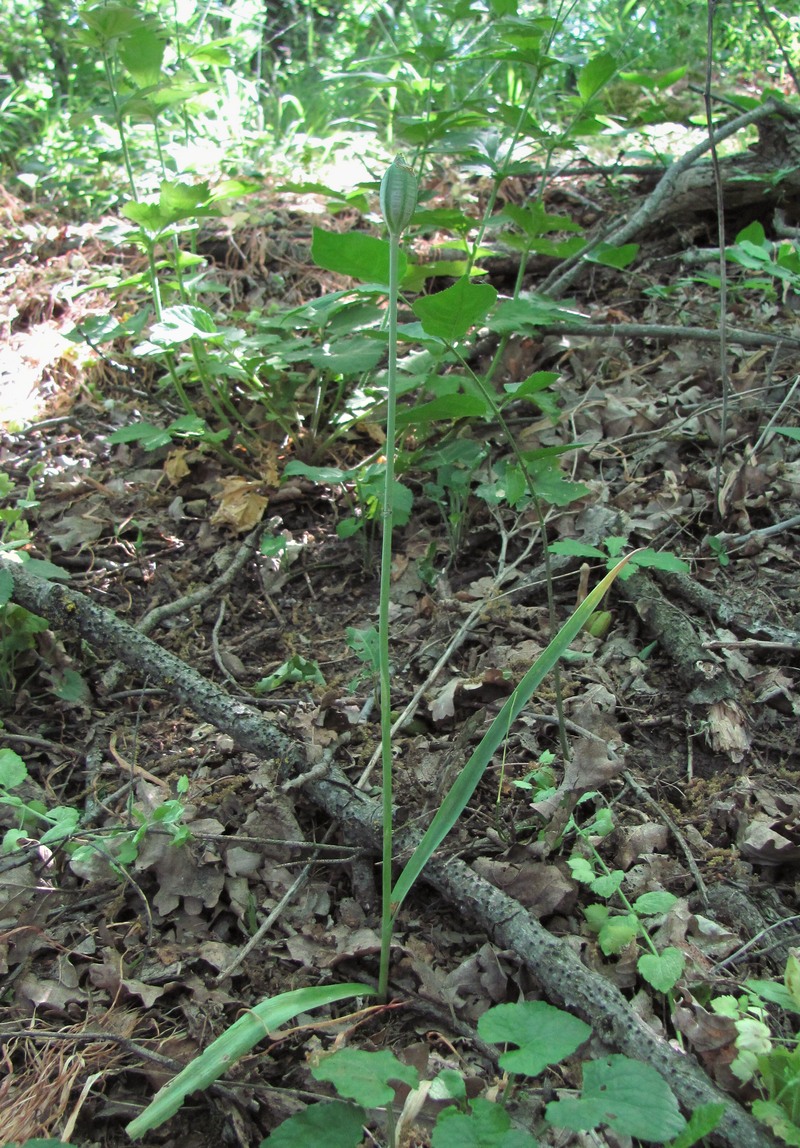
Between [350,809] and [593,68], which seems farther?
[593,68]

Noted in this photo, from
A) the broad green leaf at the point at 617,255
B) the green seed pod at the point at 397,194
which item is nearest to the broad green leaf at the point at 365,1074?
the green seed pod at the point at 397,194

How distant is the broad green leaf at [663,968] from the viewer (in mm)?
1127

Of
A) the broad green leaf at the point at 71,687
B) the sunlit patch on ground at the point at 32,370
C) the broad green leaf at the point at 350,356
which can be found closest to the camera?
the broad green leaf at the point at 71,687

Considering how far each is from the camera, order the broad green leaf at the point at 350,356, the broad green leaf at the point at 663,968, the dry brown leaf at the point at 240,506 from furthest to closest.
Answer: the dry brown leaf at the point at 240,506, the broad green leaf at the point at 350,356, the broad green leaf at the point at 663,968

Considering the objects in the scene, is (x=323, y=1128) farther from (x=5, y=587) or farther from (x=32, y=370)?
(x=32, y=370)

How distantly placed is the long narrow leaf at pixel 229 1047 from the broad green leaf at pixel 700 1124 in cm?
44

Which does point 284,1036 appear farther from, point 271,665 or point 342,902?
point 271,665

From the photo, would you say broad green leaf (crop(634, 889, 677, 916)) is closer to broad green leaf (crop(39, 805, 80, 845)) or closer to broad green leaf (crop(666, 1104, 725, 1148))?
broad green leaf (crop(666, 1104, 725, 1148))

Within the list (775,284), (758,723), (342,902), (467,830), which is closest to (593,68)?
(775,284)

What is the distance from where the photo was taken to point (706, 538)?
6.66 feet

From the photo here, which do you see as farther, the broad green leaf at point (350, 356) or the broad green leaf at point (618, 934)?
the broad green leaf at point (350, 356)

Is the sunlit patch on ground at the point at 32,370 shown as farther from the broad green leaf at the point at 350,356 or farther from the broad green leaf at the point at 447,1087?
the broad green leaf at the point at 447,1087

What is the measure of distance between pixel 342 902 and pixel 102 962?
399 mm

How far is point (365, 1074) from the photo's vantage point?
94 cm
